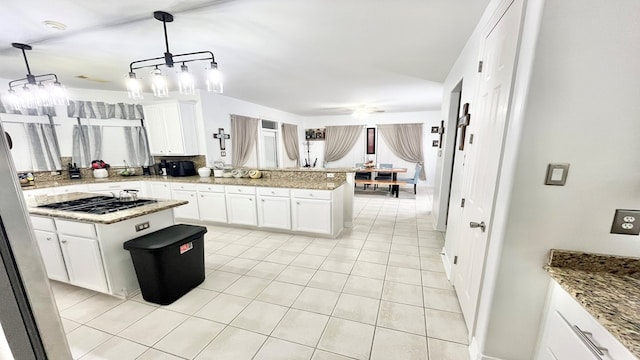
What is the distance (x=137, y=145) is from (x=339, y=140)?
5.73 m

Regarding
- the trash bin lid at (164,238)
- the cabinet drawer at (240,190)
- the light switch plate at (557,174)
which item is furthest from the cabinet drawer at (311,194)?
the light switch plate at (557,174)

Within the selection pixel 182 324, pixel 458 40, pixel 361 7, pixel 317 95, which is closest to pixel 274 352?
pixel 182 324

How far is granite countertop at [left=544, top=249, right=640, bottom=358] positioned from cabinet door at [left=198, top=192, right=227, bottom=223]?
386 cm

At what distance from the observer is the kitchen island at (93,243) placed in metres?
2.07

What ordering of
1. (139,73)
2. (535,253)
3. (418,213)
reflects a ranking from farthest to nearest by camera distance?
(418,213) < (139,73) < (535,253)

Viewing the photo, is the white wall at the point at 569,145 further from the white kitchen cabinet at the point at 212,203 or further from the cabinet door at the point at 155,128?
the cabinet door at the point at 155,128

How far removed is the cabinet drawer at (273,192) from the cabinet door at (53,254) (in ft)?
7.05

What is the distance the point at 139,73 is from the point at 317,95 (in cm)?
296

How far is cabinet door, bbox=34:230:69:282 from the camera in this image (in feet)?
7.36

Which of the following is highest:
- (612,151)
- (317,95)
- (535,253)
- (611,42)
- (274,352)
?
(317,95)

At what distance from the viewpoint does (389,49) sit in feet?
8.57

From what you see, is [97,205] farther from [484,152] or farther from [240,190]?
[484,152]

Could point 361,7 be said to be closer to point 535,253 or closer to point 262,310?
point 535,253

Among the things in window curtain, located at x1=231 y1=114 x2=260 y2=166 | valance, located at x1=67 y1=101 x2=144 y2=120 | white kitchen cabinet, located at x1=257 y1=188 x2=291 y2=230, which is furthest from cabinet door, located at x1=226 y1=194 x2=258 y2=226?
valance, located at x1=67 y1=101 x2=144 y2=120
